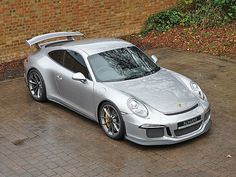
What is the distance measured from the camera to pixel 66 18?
1352 centimetres

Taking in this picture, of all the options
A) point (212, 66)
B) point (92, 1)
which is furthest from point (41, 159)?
point (92, 1)

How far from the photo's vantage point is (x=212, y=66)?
1185 centimetres

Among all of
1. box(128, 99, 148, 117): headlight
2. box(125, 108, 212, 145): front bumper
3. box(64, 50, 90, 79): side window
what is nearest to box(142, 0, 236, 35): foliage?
box(64, 50, 90, 79): side window

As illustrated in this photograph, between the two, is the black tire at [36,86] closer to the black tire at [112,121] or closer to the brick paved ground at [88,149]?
the brick paved ground at [88,149]

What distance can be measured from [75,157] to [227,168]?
230cm

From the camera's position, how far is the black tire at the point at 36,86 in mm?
9445

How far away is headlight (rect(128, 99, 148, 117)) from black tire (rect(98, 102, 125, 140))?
23cm

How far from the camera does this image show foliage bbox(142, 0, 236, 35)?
15.3 meters

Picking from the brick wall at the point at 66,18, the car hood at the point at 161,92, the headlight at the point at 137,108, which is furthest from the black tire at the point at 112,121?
the brick wall at the point at 66,18

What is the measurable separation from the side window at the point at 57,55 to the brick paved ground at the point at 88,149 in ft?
3.06

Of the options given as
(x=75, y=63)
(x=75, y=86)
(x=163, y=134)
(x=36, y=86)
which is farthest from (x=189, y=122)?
(x=36, y=86)

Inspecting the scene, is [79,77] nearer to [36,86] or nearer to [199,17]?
[36,86]

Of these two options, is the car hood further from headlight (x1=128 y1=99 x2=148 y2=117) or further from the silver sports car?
headlight (x1=128 y1=99 x2=148 y2=117)

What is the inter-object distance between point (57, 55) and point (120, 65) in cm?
148
